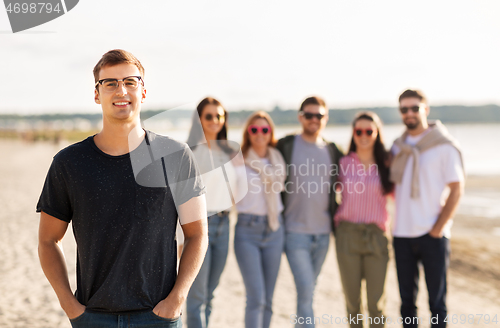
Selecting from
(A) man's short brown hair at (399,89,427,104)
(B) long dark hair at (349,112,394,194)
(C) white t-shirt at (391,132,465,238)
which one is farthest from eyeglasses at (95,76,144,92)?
(A) man's short brown hair at (399,89,427,104)

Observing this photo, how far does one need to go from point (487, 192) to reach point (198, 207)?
18.5 m

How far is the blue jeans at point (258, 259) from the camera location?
145 inches

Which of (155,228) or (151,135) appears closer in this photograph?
(155,228)

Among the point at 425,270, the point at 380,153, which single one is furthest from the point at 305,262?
the point at 380,153

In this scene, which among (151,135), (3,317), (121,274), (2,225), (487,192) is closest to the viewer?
(121,274)

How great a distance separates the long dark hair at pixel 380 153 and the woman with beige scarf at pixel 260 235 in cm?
88

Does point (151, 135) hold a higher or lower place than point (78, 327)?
higher

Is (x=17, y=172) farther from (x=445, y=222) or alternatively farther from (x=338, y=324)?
(x=445, y=222)

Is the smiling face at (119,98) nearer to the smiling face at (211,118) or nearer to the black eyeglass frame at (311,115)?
the smiling face at (211,118)

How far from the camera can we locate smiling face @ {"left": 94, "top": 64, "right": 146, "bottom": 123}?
2.02m

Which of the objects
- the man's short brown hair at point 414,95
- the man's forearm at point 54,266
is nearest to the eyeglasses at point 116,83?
the man's forearm at point 54,266

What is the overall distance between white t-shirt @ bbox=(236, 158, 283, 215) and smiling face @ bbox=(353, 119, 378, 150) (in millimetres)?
958

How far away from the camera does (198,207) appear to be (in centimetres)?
210

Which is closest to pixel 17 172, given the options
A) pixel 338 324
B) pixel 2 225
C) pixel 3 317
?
pixel 2 225
